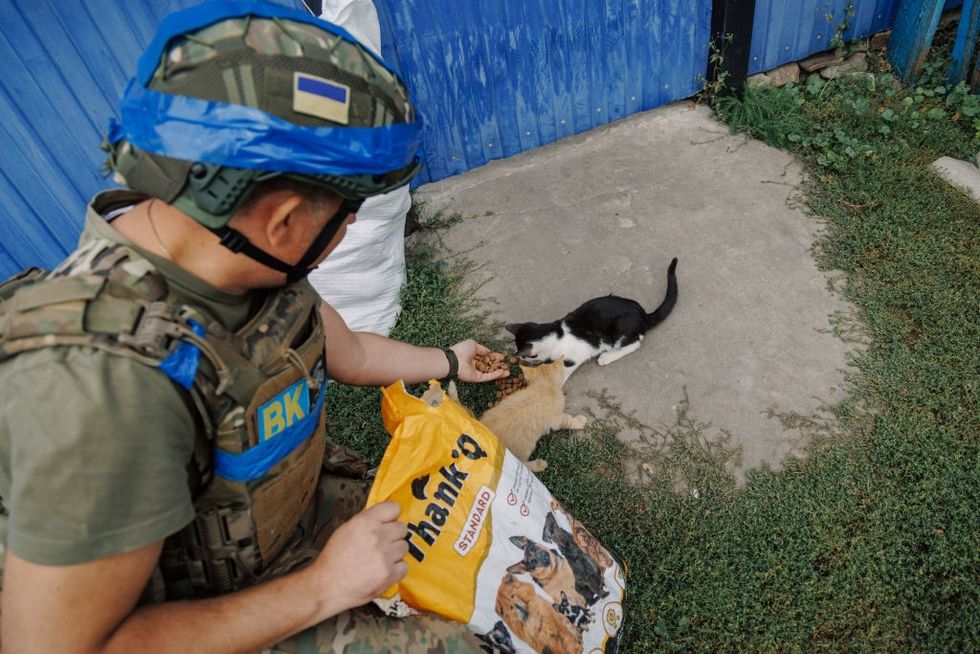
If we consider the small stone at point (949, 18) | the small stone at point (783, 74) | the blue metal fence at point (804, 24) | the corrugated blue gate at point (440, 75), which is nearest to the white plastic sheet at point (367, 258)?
the corrugated blue gate at point (440, 75)

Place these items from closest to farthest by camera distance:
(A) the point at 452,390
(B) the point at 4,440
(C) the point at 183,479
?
1. (B) the point at 4,440
2. (C) the point at 183,479
3. (A) the point at 452,390

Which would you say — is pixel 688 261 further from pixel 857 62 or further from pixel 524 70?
Result: pixel 857 62

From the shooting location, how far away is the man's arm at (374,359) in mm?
1981

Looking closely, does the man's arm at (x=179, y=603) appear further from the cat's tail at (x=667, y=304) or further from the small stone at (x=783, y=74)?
the small stone at (x=783, y=74)

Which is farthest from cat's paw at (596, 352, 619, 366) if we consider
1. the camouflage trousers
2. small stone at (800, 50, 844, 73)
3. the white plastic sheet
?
small stone at (800, 50, 844, 73)

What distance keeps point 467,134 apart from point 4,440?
3711mm

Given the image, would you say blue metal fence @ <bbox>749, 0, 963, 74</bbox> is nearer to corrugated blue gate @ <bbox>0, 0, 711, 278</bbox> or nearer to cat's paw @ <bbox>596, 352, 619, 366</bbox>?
corrugated blue gate @ <bbox>0, 0, 711, 278</bbox>

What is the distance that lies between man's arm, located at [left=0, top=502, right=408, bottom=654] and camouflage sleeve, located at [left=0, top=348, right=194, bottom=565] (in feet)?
0.18

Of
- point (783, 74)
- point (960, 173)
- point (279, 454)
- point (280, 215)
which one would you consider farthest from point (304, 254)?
point (783, 74)

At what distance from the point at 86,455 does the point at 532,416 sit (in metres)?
1.98

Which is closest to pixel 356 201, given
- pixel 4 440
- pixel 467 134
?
pixel 4 440

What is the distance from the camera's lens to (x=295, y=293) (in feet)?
5.03

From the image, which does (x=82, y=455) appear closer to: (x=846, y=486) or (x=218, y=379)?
(x=218, y=379)

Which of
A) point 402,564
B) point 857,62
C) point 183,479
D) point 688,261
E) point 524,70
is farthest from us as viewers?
point 857,62
